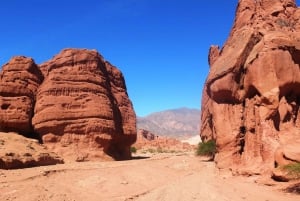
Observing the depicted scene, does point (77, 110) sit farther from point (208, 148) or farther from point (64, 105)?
point (208, 148)

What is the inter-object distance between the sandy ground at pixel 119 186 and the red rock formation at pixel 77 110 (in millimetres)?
4591

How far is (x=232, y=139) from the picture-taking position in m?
19.8

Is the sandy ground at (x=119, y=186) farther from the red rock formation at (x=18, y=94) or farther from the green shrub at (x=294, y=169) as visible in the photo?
the red rock formation at (x=18, y=94)

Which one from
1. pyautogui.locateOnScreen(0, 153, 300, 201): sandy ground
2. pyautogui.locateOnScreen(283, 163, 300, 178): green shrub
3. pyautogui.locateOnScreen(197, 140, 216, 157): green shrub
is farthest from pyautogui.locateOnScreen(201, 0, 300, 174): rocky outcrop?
pyautogui.locateOnScreen(197, 140, 216, 157): green shrub

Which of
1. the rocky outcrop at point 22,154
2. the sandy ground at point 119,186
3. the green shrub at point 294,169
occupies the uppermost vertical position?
the rocky outcrop at point 22,154

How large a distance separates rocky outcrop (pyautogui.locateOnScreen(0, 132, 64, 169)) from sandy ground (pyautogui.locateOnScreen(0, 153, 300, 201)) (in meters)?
1.54

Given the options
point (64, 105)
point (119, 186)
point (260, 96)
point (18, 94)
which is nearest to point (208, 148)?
point (64, 105)

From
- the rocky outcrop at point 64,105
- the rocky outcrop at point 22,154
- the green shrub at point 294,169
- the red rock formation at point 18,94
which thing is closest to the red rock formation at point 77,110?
the rocky outcrop at point 64,105

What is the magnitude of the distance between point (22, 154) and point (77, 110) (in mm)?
6704

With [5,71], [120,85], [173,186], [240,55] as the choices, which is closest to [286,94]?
[240,55]

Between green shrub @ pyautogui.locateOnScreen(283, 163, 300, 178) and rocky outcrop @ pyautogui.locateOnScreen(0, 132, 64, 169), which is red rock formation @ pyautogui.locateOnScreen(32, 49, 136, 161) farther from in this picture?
green shrub @ pyautogui.locateOnScreen(283, 163, 300, 178)

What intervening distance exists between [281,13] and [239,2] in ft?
15.7

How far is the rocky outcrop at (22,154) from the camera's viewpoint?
62.0 ft

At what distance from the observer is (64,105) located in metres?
26.2
